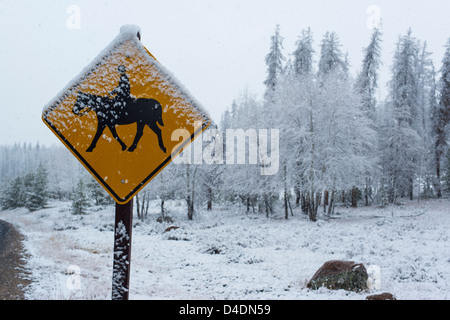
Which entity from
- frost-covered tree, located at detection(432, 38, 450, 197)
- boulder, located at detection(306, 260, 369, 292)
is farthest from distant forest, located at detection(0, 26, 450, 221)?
boulder, located at detection(306, 260, 369, 292)

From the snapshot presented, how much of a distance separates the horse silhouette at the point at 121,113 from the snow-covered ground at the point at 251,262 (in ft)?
21.1

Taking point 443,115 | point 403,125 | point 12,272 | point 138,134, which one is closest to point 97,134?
point 138,134

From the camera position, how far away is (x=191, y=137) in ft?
6.39

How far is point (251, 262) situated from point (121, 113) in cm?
1086

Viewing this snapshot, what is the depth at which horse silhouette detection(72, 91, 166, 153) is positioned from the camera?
1.94 meters

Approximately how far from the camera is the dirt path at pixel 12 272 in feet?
26.8

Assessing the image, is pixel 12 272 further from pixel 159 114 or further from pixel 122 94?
pixel 159 114

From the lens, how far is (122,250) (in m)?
1.97

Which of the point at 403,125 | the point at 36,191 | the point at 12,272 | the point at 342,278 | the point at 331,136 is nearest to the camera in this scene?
the point at 342,278

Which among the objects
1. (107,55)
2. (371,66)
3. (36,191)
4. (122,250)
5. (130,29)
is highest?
(371,66)

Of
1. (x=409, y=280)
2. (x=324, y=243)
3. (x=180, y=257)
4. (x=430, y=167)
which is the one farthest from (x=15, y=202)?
(x=430, y=167)

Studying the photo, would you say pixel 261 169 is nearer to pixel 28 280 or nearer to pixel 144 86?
pixel 28 280

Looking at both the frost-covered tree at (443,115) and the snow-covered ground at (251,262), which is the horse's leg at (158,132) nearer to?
the snow-covered ground at (251,262)

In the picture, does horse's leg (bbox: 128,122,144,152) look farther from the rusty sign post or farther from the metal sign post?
the metal sign post
